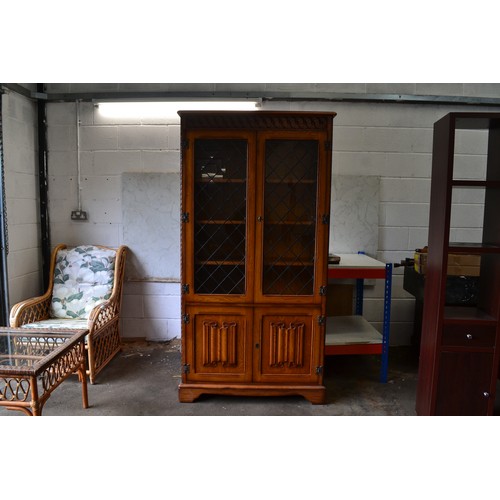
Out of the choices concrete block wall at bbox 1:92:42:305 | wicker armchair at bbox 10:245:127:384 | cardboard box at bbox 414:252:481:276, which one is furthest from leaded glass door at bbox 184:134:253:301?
concrete block wall at bbox 1:92:42:305

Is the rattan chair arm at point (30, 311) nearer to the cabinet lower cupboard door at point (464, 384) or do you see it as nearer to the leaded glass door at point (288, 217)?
the leaded glass door at point (288, 217)

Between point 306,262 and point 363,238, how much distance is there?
122 cm

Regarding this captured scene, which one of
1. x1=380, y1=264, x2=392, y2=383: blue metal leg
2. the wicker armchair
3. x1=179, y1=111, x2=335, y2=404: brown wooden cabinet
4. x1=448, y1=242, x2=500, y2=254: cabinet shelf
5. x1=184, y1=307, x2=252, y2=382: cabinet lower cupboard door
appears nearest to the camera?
x1=448, y1=242, x2=500, y2=254: cabinet shelf

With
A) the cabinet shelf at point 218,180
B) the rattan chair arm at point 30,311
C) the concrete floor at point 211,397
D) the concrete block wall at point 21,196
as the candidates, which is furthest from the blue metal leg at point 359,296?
the concrete block wall at point 21,196

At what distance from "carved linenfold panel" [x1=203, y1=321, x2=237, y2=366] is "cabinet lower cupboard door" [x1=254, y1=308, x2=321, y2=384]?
0.17 metres

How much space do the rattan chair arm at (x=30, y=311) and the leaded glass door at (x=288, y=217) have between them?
6.27 feet

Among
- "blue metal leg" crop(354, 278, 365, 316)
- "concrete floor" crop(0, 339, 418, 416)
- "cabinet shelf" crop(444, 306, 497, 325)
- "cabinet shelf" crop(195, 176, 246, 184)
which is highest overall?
"cabinet shelf" crop(195, 176, 246, 184)

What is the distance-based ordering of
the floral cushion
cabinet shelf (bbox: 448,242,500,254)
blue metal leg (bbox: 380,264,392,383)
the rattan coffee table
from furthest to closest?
the floral cushion, blue metal leg (bbox: 380,264,392,383), cabinet shelf (bbox: 448,242,500,254), the rattan coffee table

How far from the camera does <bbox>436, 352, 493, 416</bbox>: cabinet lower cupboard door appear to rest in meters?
2.18

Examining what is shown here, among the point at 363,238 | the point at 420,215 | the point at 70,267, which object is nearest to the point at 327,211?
the point at 363,238

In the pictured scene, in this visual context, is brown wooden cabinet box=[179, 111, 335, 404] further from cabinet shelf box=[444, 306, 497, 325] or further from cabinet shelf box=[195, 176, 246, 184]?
cabinet shelf box=[444, 306, 497, 325]

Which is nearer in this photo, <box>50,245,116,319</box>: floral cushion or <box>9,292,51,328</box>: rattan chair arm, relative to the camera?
<box>9,292,51,328</box>: rattan chair arm

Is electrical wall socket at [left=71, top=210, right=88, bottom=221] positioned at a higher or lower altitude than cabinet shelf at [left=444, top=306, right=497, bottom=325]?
higher

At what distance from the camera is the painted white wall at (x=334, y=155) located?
135 inches
